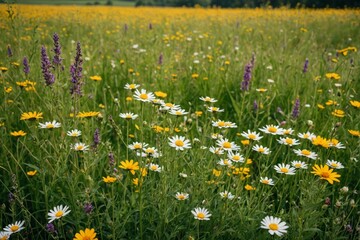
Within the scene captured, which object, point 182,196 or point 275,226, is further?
point 182,196

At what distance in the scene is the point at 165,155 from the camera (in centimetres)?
163

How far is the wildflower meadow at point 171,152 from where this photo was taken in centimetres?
148

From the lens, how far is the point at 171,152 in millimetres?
1944

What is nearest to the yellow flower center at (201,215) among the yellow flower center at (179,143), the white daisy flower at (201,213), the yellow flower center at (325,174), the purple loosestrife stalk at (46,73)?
the white daisy flower at (201,213)

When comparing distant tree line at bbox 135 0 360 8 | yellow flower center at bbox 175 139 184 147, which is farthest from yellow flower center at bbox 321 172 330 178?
distant tree line at bbox 135 0 360 8

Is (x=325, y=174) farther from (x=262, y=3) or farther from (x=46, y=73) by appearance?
(x=262, y=3)

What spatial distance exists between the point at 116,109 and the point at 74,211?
125 cm

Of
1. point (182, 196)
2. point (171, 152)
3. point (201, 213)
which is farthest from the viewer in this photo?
point (171, 152)

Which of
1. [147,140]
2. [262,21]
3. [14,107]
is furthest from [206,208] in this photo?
[262,21]

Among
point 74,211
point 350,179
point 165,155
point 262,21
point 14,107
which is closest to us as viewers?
point 74,211

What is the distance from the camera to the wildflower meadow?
1.48 metres

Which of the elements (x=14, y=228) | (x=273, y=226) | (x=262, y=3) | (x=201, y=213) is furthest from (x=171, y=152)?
(x=262, y=3)

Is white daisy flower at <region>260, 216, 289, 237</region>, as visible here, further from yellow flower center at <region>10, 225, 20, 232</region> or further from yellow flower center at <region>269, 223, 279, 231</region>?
yellow flower center at <region>10, 225, 20, 232</region>

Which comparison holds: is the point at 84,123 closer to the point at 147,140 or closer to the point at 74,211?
the point at 147,140
